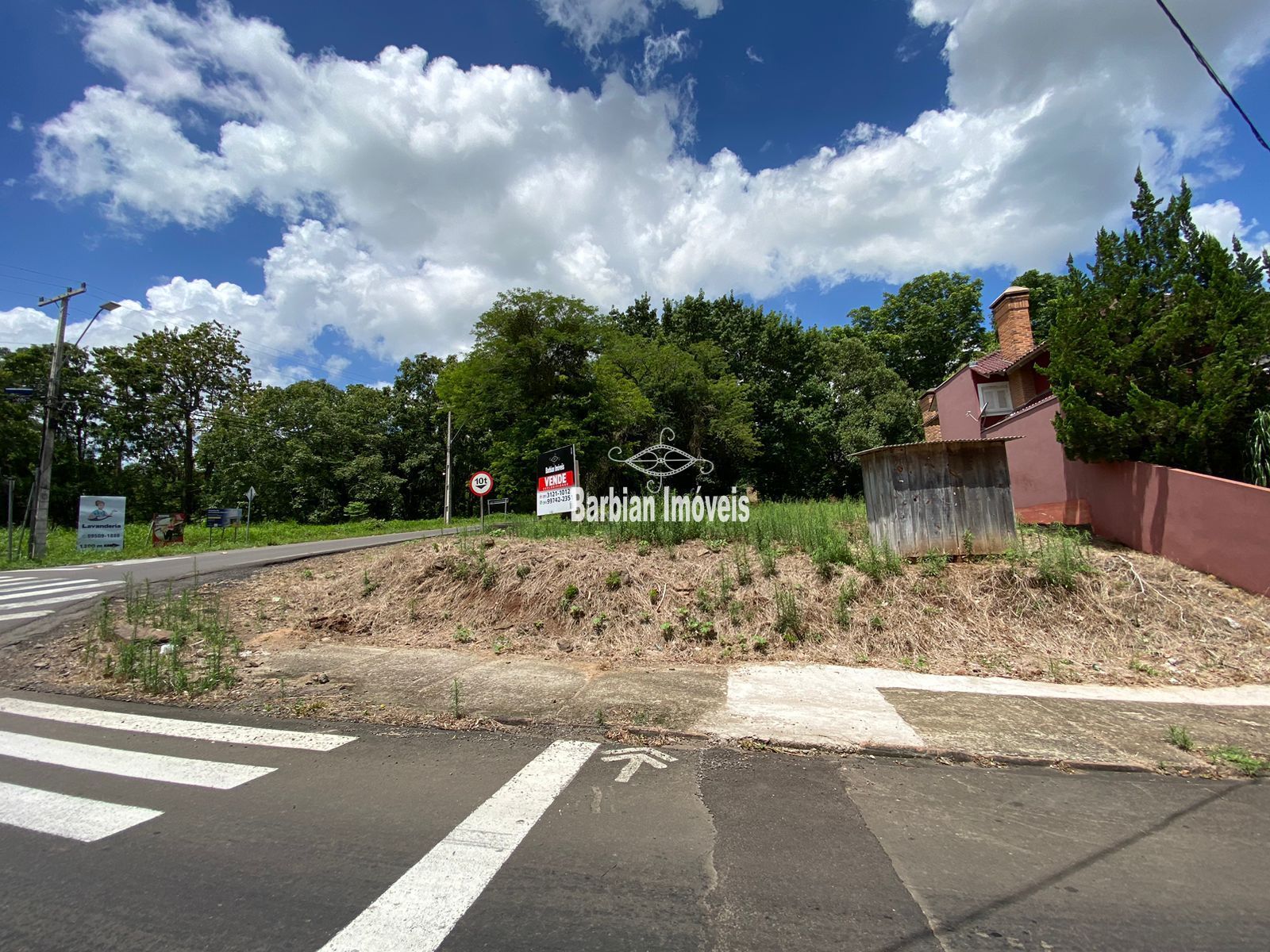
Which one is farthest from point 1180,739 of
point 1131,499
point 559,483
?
point 559,483

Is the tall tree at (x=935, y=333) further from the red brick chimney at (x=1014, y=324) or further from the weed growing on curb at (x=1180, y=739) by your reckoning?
the weed growing on curb at (x=1180, y=739)

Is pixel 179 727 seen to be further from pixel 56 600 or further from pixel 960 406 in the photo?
pixel 960 406

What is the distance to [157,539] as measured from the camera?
21203mm

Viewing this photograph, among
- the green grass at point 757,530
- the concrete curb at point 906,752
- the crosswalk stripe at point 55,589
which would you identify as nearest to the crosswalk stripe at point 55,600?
the crosswalk stripe at point 55,589

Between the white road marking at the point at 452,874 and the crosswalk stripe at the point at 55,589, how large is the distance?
459 inches

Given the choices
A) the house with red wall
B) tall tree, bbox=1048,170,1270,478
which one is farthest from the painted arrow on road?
tall tree, bbox=1048,170,1270,478

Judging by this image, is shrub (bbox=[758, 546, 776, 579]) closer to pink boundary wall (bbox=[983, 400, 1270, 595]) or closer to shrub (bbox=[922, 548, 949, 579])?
shrub (bbox=[922, 548, 949, 579])

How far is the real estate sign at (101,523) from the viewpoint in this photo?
18828mm

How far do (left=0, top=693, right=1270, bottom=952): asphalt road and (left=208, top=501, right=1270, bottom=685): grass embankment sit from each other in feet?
9.29

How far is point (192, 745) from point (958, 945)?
484 cm

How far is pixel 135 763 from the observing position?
12.5 ft

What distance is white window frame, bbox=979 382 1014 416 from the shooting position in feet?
54.6

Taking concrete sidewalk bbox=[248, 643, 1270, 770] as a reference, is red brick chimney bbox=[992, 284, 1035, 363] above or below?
above

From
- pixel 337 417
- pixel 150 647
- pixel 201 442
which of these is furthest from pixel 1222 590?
pixel 201 442
